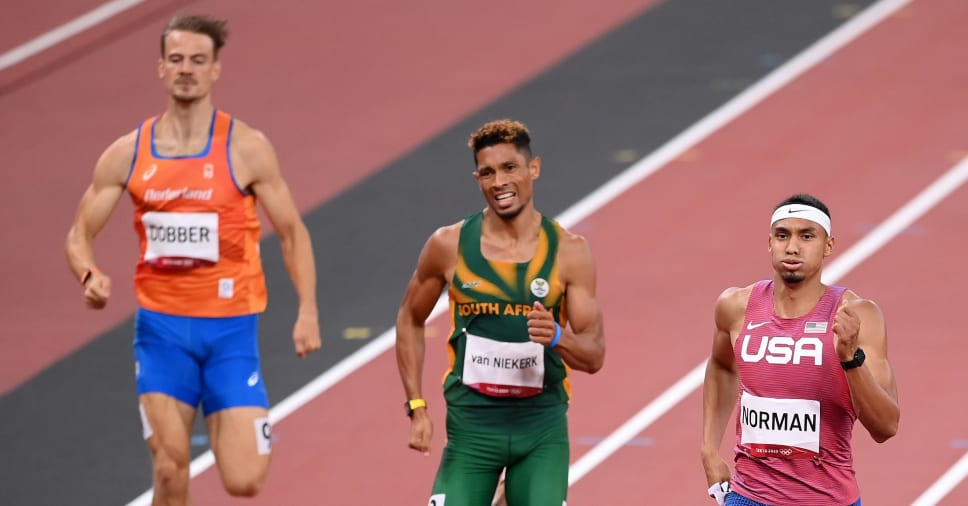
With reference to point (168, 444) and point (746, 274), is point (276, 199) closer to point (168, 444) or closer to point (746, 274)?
point (168, 444)

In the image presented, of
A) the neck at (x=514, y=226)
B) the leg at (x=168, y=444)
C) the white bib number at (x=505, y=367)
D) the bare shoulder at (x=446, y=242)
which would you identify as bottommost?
the leg at (x=168, y=444)

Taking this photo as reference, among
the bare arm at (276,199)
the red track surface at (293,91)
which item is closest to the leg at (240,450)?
the bare arm at (276,199)

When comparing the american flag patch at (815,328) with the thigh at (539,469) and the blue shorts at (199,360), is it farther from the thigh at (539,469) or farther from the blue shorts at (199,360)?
the blue shorts at (199,360)

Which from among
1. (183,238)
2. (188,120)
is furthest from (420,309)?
(188,120)

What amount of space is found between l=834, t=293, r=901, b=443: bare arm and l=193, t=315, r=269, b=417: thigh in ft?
8.19

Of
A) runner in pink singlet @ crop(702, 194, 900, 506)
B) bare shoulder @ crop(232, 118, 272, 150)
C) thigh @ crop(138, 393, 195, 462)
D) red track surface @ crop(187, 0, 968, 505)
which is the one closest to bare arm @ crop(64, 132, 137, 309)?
bare shoulder @ crop(232, 118, 272, 150)

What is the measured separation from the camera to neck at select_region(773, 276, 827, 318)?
5809 mm

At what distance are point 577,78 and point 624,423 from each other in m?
3.90

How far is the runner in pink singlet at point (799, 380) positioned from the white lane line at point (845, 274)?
7.89 feet

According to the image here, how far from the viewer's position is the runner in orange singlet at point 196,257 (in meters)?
6.81

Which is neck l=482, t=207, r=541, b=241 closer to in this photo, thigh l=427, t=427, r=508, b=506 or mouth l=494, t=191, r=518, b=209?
mouth l=494, t=191, r=518, b=209

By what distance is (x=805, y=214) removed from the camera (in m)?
5.78

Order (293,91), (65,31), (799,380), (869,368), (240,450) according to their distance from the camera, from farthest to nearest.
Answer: (65,31), (293,91), (240,450), (799,380), (869,368)

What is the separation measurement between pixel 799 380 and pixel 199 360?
2.51 metres
